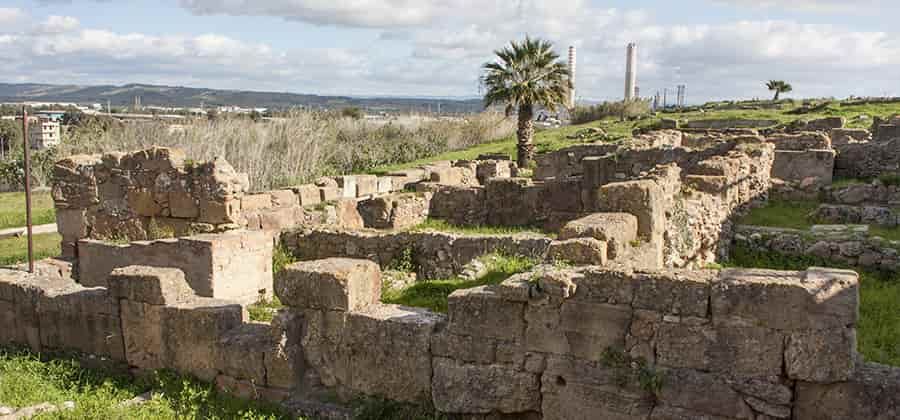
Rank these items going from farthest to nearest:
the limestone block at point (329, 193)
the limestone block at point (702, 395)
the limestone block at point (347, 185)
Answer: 1. the limestone block at point (347, 185)
2. the limestone block at point (329, 193)
3. the limestone block at point (702, 395)

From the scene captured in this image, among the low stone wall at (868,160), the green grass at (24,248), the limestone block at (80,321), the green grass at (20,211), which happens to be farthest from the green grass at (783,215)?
the green grass at (20,211)

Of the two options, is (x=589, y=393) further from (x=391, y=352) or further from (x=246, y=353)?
(x=246, y=353)

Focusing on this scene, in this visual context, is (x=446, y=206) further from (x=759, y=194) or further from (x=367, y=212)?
(x=759, y=194)

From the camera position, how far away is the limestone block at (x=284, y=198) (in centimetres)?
1484

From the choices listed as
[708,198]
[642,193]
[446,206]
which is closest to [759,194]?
[708,198]

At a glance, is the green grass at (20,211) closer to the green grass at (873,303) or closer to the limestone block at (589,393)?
the green grass at (873,303)

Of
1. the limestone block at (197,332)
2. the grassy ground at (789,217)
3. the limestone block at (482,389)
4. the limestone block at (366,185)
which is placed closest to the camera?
the limestone block at (482,389)

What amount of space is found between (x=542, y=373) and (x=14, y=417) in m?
5.13

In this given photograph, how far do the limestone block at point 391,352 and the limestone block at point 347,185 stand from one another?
11.0 m

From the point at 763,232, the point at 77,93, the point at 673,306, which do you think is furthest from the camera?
the point at 77,93

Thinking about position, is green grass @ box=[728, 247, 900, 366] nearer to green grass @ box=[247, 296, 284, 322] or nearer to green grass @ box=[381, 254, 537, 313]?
green grass @ box=[381, 254, 537, 313]

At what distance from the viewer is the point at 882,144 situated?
1914 cm

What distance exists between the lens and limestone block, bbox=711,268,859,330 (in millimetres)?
5113

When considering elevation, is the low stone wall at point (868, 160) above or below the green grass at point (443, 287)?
above
